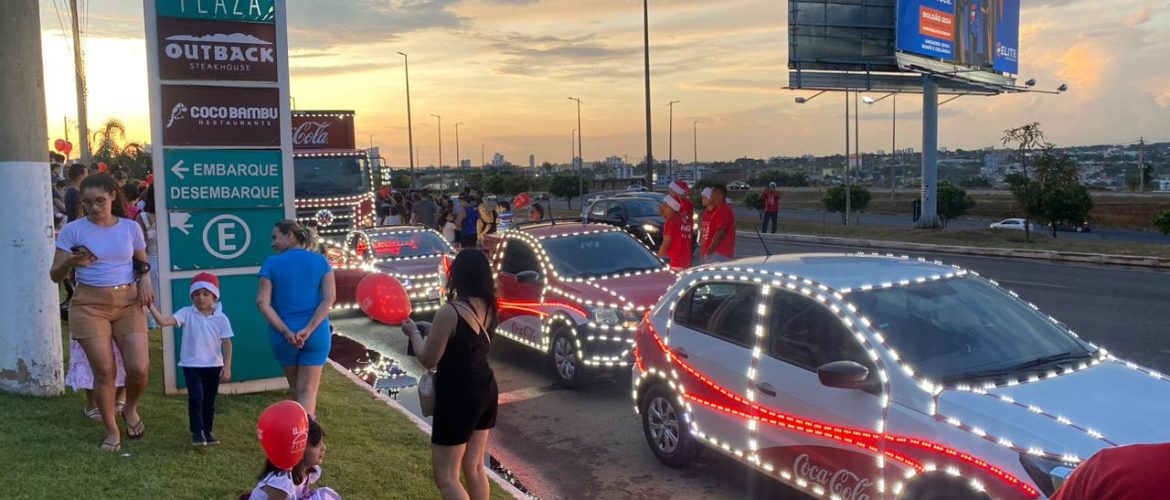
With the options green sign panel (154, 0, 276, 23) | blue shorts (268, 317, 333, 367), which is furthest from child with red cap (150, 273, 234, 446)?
green sign panel (154, 0, 276, 23)

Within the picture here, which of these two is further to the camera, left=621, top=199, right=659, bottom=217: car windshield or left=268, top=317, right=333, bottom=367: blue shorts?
left=621, top=199, right=659, bottom=217: car windshield

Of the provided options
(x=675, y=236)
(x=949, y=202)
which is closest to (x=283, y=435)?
(x=675, y=236)

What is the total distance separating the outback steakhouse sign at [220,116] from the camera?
25.6 ft

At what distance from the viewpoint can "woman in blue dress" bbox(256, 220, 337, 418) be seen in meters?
5.93

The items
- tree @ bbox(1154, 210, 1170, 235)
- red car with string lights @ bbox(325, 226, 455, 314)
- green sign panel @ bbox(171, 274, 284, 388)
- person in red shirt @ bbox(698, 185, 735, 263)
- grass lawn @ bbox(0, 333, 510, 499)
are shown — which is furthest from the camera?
tree @ bbox(1154, 210, 1170, 235)

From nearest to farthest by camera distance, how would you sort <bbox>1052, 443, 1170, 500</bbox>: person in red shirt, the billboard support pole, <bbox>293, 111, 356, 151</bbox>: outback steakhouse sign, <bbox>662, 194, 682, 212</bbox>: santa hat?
<bbox>1052, 443, 1170, 500</bbox>: person in red shirt
<bbox>662, 194, 682, 212</bbox>: santa hat
<bbox>293, 111, 356, 151</bbox>: outback steakhouse sign
the billboard support pole

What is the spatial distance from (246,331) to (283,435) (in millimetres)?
5038

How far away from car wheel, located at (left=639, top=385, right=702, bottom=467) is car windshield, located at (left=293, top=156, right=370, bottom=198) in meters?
16.1

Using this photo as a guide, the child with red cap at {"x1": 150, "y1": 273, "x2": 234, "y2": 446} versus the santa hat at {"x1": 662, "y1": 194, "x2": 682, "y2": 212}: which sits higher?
the santa hat at {"x1": 662, "y1": 194, "x2": 682, "y2": 212}

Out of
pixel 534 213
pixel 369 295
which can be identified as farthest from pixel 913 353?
pixel 534 213

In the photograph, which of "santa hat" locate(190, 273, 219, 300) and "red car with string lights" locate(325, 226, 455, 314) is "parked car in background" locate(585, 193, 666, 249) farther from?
"santa hat" locate(190, 273, 219, 300)

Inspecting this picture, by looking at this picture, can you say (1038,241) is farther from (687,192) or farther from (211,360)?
(211,360)

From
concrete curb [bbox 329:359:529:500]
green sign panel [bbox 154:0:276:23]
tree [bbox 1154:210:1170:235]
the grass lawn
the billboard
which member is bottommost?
concrete curb [bbox 329:359:529:500]

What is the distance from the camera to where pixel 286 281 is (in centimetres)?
593
